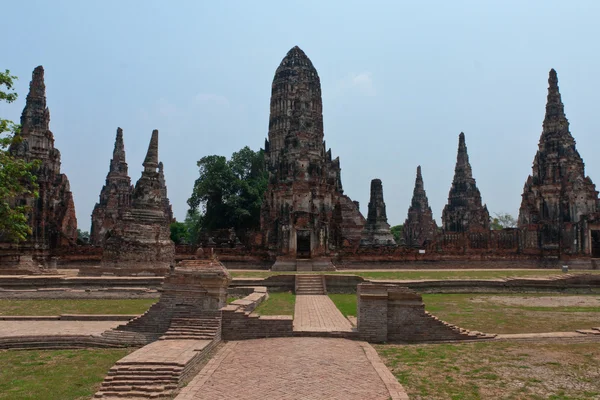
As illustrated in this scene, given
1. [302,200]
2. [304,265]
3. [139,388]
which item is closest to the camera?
[139,388]

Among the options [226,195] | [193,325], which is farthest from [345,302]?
[226,195]

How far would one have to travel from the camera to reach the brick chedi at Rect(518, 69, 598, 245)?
38.3 meters

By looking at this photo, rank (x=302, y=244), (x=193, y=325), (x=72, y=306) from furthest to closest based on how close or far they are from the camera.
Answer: (x=302, y=244) < (x=72, y=306) < (x=193, y=325)

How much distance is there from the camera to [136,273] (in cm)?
2561

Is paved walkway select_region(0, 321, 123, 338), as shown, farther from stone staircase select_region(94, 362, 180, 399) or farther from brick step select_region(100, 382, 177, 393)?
brick step select_region(100, 382, 177, 393)

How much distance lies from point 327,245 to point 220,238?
15.7 meters

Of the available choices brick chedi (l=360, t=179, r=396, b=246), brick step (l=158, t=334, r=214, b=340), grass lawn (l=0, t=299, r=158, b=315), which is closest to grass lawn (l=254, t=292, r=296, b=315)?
grass lawn (l=0, t=299, r=158, b=315)

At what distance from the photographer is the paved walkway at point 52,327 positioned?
39.7 ft

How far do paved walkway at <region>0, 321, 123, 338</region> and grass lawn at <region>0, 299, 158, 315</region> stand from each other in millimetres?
1855

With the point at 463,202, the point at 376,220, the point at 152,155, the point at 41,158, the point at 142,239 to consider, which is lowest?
the point at 142,239

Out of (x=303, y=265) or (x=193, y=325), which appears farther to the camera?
(x=303, y=265)

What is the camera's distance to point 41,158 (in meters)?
31.6

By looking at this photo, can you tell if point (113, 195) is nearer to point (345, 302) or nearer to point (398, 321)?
point (345, 302)

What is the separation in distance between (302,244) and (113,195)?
93.1 feet
